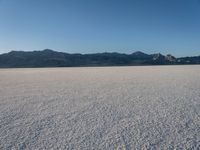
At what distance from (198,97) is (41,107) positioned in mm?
3976

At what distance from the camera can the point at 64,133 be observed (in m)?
3.62

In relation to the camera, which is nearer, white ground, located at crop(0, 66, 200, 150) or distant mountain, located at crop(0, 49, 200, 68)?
white ground, located at crop(0, 66, 200, 150)

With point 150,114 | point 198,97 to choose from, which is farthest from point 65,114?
point 198,97

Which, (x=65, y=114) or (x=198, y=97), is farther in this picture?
(x=198, y=97)

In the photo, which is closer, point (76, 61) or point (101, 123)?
point (101, 123)

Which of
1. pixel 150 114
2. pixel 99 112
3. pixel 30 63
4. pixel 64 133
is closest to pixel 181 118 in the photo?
pixel 150 114

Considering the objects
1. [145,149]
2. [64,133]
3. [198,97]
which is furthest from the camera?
[198,97]

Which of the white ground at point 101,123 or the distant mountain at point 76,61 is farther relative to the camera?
the distant mountain at point 76,61

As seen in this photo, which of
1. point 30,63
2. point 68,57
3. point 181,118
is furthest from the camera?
point 68,57

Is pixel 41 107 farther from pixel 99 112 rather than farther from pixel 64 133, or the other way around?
pixel 64 133

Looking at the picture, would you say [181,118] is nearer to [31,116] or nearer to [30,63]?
[31,116]

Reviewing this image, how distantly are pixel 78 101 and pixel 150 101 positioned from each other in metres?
1.75

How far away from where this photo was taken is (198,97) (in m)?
6.42

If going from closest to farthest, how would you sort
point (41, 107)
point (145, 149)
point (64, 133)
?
1. point (145, 149)
2. point (64, 133)
3. point (41, 107)
